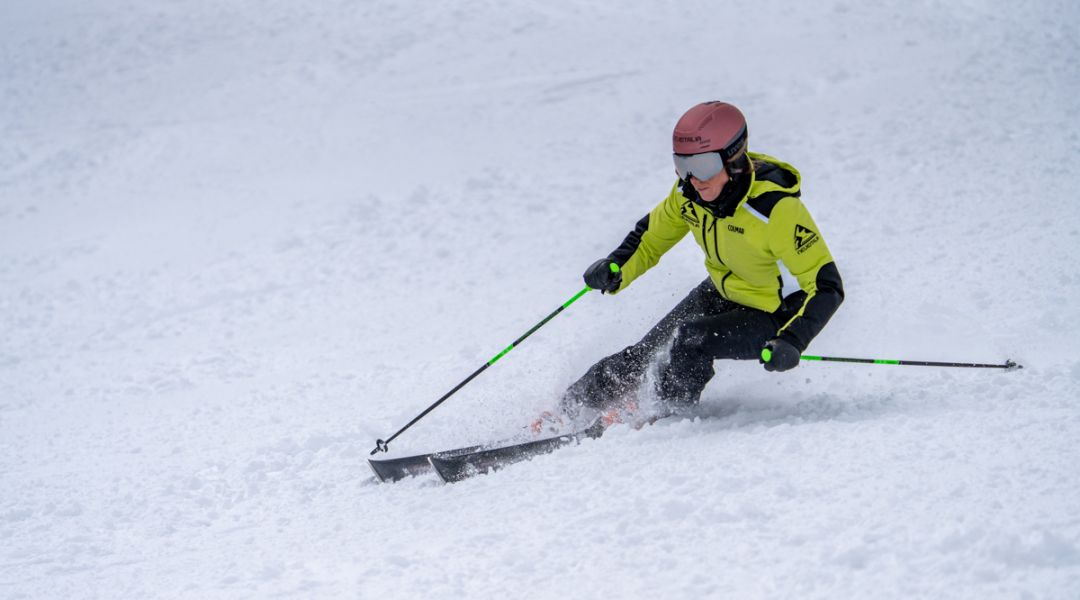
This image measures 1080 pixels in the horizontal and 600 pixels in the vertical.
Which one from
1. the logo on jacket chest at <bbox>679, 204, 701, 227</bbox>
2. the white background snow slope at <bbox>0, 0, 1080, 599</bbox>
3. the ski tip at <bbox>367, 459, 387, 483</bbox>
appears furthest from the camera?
the ski tip at <bbox>367, 459, 387, 483</bbox>

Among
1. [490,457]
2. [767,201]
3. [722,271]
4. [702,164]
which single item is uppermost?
[702,164]

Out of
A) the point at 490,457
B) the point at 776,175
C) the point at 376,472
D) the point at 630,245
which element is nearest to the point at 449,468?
the point at 490,457

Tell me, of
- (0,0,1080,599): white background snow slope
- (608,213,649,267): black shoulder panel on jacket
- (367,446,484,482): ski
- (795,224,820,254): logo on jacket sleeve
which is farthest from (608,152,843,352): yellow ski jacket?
(367,446,484,482): ski

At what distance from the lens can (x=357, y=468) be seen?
17.6ft

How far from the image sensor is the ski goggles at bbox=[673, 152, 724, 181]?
4402 millimetres

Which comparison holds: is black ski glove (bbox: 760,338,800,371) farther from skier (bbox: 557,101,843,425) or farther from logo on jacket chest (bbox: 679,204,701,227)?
logo on jacket chest (bbox: 679,204,701,227)

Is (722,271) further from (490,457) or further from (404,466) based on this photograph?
(404,466)

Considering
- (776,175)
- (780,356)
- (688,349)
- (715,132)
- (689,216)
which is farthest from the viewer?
(689,216)

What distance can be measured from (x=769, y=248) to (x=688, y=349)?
2.22 feet

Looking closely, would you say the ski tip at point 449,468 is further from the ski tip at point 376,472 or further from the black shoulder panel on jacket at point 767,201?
the black shoulder panel on jacket at point 767,201

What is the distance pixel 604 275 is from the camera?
5289 mm

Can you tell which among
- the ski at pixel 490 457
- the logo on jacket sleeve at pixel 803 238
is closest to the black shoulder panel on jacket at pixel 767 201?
the logo on jacket sleeve at pixel 803 238

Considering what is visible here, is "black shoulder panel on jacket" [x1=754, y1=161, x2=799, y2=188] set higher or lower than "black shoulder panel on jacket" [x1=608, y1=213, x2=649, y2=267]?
higher

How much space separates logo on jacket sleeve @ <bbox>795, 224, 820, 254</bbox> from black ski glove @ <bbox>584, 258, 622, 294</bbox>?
3.92 ft
